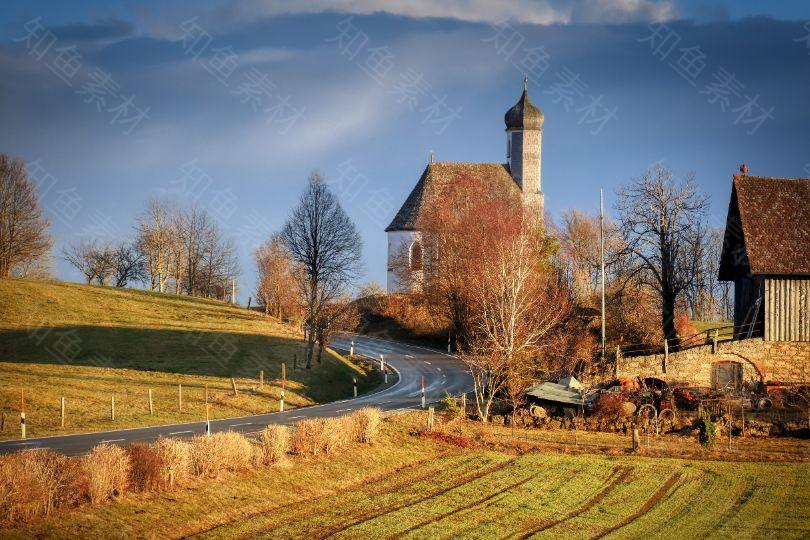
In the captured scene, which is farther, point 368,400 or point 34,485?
point 368,400

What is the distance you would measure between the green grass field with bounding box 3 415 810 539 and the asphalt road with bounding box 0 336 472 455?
234 inches

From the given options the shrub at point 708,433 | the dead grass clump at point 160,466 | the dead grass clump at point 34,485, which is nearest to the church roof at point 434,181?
the shrub at point 708,433

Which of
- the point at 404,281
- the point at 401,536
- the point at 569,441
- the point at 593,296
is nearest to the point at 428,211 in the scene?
the point at 404,281

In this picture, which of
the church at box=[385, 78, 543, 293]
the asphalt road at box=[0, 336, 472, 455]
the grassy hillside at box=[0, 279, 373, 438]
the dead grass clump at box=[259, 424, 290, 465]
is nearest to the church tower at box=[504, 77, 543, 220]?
the church at box=[385, 78, 543, 293]

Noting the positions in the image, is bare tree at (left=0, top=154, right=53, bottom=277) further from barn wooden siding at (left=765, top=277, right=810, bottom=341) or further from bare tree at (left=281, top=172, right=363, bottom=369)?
barn wooden siding at (left=765, top=277, right=810, bottom=341)

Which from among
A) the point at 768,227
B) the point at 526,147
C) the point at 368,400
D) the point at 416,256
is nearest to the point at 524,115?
the point at 526,147

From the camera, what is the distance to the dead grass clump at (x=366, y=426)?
2625cm

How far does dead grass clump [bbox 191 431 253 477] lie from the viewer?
65.9 ft

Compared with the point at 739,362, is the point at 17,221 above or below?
above

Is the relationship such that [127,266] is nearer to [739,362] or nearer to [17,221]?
[17,221]

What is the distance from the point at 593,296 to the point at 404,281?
1825 cm

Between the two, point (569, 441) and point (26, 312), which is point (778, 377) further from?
point (26, 312)

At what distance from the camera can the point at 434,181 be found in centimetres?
7738

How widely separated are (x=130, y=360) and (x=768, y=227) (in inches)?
1358
